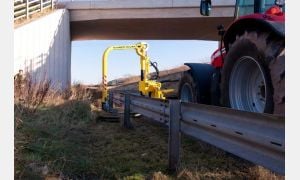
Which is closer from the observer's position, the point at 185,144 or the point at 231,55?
Answer: the point at 231,55

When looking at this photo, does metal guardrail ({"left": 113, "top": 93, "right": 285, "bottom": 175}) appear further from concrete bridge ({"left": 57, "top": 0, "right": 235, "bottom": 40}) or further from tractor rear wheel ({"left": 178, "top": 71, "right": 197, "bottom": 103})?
concrete bridge ({"left": 57, "top": 0, "right": 235, "bottom": 40})

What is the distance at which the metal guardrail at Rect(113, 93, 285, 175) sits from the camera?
2.77m

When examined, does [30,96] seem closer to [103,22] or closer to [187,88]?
[187,88]

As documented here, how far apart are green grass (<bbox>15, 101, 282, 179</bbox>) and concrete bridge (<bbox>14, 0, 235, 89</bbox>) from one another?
827 centimetres

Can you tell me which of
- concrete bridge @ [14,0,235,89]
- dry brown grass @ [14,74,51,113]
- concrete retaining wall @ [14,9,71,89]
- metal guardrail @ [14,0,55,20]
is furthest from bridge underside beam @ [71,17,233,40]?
dry brown grass @ [14,74,51,113]

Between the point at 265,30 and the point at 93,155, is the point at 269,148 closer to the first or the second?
the point at 265,30

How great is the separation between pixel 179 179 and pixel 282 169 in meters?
1.48

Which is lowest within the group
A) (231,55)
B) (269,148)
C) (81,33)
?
(269,148)

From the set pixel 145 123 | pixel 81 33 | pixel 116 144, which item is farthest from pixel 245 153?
pixel 81 33

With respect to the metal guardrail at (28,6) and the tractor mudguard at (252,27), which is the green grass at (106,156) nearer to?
the tractor mudguard at (252,27)

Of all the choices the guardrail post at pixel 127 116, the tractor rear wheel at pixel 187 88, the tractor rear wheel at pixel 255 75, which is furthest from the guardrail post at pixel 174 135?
the guardrail post at pixel 127 116

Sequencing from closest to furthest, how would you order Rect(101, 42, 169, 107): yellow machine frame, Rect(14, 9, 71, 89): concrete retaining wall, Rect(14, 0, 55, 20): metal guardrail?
1. Rect(101, 42, 169, 107): yellow machine frame
2. Rect(14, 9, 71, 89): concrete retaining wall
3. Rect(14, 0, 55, 20): metal guardrail

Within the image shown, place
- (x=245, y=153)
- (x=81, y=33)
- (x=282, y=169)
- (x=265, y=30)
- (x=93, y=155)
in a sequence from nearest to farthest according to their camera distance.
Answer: (x=282, y=169) < (x=245, y=153) < (x=265, y=30) < (x=93, y=155) < (x=81, y=33)

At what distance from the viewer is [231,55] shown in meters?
5.24
